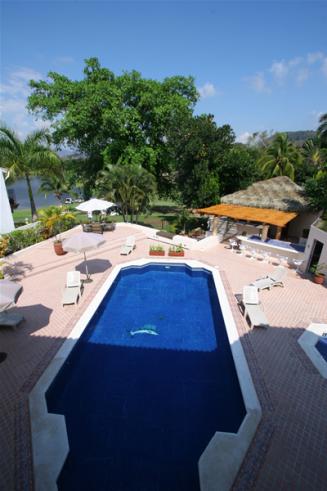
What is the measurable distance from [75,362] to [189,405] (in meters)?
4.02

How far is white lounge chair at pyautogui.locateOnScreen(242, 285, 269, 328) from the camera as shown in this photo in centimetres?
908

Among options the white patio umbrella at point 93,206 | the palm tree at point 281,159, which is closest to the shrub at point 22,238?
the white patio umbrella at point 93,206

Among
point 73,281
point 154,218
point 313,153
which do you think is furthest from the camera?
point 154,218

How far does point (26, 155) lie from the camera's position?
2006 centimetres

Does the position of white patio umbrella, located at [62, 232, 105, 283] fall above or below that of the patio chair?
above

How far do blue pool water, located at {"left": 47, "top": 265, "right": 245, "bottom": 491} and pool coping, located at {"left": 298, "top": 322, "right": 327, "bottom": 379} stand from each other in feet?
8.39

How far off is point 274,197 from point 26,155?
21.2 meters

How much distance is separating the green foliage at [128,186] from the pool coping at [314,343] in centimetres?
1763

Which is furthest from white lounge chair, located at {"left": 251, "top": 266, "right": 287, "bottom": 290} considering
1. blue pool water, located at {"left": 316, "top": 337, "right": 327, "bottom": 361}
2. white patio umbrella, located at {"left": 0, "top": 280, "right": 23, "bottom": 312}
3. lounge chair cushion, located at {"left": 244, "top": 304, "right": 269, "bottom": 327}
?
white patio umbrella, located at {"left": 0, "top": 280, "right": 23, "bottom": 312}

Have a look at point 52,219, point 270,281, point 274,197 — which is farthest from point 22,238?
point 274,197

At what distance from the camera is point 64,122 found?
85.9ft

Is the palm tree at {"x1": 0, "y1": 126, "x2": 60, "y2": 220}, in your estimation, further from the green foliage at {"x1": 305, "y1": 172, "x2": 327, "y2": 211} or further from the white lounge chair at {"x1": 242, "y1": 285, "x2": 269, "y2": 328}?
the green foliage at {"x1": 305, "y1": 172, "x2": 327, "y2": 211}

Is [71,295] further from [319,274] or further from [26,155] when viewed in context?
[26,155]

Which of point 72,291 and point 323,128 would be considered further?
point 323,128
